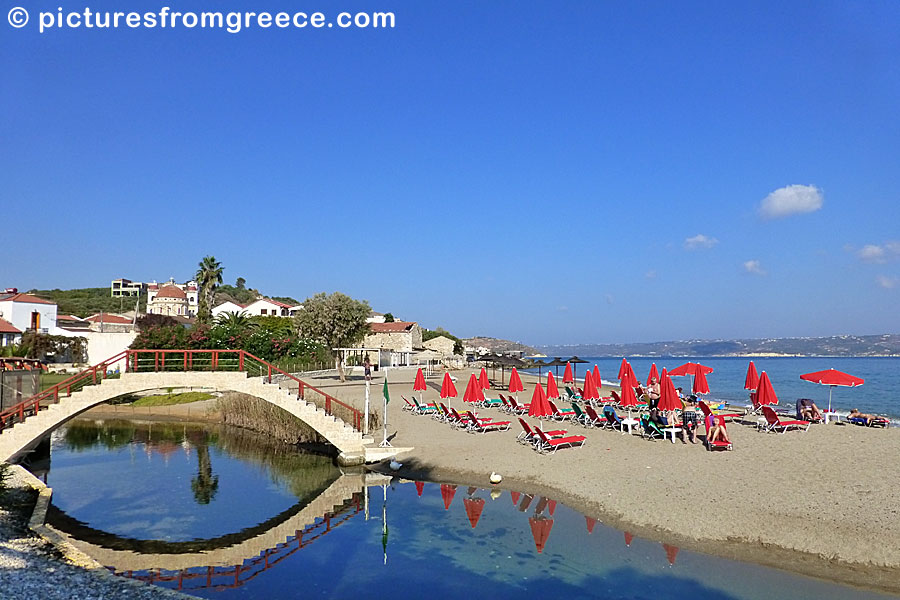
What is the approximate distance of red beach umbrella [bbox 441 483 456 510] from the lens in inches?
574

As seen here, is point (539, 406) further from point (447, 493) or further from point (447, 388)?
point (447, 388)

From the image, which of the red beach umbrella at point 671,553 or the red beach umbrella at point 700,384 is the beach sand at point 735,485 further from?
the red beach umbrella at point 700,384

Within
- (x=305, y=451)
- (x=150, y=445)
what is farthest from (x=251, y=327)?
(x=305, y=451)

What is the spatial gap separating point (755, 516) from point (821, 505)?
140 centimetres

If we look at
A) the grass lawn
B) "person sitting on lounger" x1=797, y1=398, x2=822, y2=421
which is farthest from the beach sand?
the grass lawn

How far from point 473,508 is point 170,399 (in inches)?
979

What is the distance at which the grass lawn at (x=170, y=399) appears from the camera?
108 ft

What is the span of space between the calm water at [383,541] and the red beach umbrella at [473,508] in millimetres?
25

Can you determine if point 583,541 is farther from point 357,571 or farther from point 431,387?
point 431,387

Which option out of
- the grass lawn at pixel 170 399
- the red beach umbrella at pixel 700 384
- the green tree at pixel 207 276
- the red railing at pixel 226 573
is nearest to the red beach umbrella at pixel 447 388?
the red beach umbrella at pixel 700 384

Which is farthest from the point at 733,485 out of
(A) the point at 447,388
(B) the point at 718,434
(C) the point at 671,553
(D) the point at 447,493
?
(A) the point at 447,388

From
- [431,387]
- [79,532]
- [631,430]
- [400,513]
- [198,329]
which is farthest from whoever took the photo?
[198,329]

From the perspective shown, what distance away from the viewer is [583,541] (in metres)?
11.6

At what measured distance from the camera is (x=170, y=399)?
3341 cm
